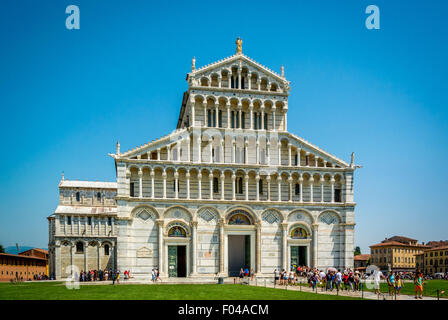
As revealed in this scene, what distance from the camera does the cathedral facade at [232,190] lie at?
43.5 metres

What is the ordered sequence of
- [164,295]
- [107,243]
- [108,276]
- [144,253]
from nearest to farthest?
A: [164,295]
[144,253]
[108,276]
[107,243]

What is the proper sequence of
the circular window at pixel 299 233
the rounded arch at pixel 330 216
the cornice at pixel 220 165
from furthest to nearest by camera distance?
1. the rounded arch at pixel 330 216
2. the circular window at pixel 299 233
3. the cornice at pixel 220 165

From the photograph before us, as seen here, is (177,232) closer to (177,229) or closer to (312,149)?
(177,229)

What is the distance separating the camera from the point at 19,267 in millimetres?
77938

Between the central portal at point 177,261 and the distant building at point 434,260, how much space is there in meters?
76.9

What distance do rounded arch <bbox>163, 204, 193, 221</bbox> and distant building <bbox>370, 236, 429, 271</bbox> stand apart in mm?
77843

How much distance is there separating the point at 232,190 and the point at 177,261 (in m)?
8.51

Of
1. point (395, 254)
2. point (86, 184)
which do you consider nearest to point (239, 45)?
point (86, 184)

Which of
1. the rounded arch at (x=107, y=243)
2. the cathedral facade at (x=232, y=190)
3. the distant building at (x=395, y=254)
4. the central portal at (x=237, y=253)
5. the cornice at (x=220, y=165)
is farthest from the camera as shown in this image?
the distant building at (x=395, y=254)

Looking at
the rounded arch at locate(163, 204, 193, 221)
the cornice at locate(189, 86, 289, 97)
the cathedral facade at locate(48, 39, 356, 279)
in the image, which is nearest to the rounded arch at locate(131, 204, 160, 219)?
the cathedral facade at locate(48, 39, 356, 279)

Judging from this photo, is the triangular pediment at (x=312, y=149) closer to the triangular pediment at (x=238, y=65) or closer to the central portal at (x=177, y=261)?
the triangular pediment at (x=238, y=65)

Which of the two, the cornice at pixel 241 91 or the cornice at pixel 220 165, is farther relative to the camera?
the cornice at pixel 241 91

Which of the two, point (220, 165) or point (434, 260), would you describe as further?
point (434, 260)

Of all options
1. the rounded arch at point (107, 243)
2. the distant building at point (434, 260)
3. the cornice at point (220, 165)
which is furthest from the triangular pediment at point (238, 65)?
the distant building at point (434, 260)
